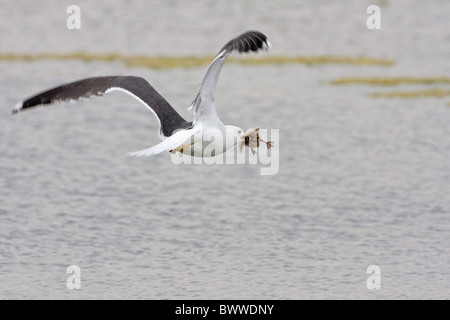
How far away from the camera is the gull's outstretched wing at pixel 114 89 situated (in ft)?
38.8

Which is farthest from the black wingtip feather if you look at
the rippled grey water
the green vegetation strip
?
the green vegetation strip

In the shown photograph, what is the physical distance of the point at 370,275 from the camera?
14.5 metres

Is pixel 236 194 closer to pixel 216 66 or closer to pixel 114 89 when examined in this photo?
pixel 114 89

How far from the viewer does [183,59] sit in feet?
108

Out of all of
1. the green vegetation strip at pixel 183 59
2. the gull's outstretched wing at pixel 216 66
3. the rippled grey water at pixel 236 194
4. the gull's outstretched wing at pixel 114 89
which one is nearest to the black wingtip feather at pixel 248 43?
the gull's outstretched wing at pixel 216 66

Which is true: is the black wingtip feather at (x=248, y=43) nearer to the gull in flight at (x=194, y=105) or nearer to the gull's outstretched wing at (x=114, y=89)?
the gull in flight at (x=194, y=105)

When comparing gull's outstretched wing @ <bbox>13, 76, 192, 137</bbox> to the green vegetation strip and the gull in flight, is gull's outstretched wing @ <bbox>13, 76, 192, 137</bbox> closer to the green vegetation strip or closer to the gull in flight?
the gull in flight

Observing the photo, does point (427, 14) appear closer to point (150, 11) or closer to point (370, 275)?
point (150, 11)

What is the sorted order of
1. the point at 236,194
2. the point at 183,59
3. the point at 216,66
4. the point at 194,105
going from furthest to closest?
the point at 183,59, the point at 236,194, the point at 194,105, the point at 216,66

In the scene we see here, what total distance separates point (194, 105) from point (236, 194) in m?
6.86

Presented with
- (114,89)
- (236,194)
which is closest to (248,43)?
(114,89)

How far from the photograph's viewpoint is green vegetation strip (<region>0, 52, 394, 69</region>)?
32438 mm

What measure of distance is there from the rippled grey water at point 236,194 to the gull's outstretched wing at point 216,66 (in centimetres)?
276

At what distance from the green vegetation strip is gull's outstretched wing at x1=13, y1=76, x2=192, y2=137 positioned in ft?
63.3
